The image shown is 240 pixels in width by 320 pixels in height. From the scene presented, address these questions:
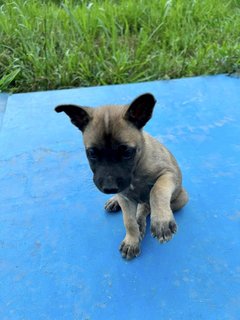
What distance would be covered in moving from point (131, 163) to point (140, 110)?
369mm

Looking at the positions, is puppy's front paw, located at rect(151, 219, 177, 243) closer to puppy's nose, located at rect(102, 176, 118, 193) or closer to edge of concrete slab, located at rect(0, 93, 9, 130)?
puppy's nose, located at rect(102, 176, 118, 193)

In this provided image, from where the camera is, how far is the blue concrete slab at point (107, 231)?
3.28m

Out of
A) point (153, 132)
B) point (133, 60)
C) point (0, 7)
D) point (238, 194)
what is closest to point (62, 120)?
point (153, 132)

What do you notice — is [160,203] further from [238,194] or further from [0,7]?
[0,7]

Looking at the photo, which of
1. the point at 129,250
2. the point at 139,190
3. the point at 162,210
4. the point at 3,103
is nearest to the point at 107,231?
the point at 129,250

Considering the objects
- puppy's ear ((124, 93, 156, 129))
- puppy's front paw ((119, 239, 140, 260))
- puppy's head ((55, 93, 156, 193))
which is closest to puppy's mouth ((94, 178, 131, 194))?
puppy's head ((55, 93, 156, 193))

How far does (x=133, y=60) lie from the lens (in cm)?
659

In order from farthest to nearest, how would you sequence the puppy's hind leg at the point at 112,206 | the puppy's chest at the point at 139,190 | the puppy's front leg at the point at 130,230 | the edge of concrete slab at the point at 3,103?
1. the edge of concrete slab at the point at 3,103
2. the puppy's hind leg at the point at 112,206
3. the puppy's front leg at the point at 130,230
4. the puppy's chest at the point at 139,190

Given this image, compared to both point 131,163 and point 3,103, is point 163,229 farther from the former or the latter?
point 3,103

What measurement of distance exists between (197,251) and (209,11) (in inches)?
203

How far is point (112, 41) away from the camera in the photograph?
6.80m

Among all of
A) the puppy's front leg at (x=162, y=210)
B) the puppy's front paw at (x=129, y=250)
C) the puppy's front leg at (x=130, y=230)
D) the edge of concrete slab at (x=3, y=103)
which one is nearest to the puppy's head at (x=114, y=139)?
the puppy's front leg at (x=162, y=210)

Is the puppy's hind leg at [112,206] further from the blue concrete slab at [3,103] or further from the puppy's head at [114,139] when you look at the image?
the blue concrete slab at [3,103]

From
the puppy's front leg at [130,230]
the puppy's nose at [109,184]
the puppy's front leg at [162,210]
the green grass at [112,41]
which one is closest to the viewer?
the puppy's nose at [109,184]
